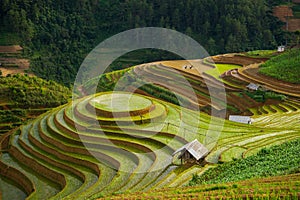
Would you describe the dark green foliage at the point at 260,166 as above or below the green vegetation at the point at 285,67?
above

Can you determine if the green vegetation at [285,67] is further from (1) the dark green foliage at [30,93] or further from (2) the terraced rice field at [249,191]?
(2) the terraced rice field at [249,191]

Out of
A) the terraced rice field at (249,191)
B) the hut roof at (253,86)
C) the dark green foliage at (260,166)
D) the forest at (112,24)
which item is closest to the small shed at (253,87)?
the hut roof at (253,86)

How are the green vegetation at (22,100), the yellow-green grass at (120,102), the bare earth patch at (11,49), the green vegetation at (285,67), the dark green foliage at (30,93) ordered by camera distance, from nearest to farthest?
the yellow-green grass at (120,102) < the green vegetation at (22,100) < the dark green foliage at (30,93) < the green vegetation at (285,67) < the bare earth patch at (11,49)

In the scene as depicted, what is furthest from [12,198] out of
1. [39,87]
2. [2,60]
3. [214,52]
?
[214,52]

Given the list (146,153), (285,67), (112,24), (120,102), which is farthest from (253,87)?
(112,24)

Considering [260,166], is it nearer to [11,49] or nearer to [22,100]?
[22,100]

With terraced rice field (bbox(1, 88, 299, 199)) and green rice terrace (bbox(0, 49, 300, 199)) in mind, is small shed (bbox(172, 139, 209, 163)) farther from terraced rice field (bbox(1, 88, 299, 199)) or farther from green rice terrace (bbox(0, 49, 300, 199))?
terraced rice field (bbox(1, 88, 299, 199))
